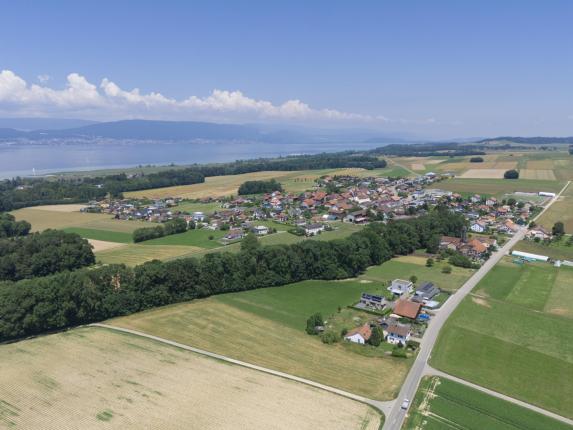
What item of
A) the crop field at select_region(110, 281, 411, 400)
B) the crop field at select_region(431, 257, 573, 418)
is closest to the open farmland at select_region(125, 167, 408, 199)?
the crop field at select_region(110, 281, 411, 400)

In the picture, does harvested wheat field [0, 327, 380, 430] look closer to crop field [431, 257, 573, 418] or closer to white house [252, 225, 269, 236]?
crop field [431, 257, 573, 418]

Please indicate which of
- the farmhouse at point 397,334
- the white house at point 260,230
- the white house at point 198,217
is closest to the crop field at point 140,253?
the white house at point 260,230

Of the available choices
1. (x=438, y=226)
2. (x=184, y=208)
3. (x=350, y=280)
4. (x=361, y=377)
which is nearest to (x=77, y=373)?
(x=361, y=377)

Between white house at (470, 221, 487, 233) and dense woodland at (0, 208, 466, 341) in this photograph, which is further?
white house at (470, 221, 487, 233)

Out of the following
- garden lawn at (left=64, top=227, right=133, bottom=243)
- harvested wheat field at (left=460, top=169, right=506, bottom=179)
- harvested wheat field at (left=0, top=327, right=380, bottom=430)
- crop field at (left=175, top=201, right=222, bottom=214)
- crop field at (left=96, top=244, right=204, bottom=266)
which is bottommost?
harvested wheat field at (left=0, top=327, right=380, bottom=430)

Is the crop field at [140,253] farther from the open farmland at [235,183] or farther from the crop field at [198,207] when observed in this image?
the open farmland at [235,183]

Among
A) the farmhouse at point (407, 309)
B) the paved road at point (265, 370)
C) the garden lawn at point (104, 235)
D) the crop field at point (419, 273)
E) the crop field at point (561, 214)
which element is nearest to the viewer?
the paved road at point (265, 370)

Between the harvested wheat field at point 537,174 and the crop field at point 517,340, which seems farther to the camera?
the harvested wheat field at point 537,174
